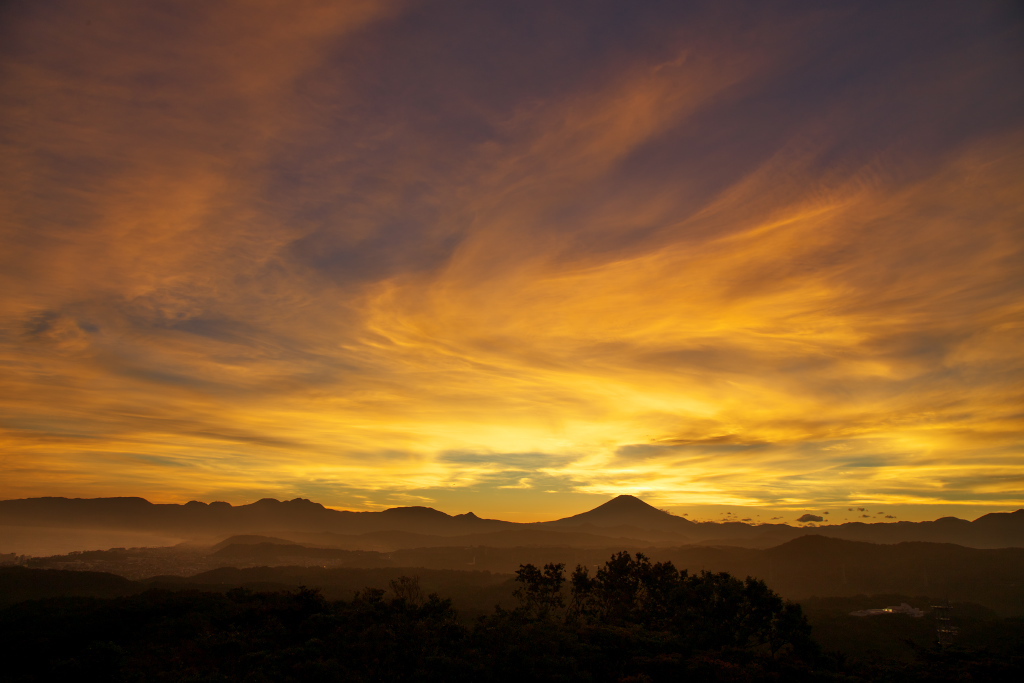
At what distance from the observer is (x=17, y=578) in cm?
14300

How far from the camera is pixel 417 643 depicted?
37.2 meters

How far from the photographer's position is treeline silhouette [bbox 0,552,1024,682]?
2925 centimetres

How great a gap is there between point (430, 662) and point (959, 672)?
95.5 ft

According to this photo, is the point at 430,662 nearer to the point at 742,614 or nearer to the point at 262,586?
the point at 742,614

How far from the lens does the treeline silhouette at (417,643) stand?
96.0ft

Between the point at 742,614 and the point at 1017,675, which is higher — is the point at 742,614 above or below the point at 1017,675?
below

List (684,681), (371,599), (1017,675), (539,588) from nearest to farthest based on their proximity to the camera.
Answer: (1017,675)
(684,681)
(371,599)
(539,588)

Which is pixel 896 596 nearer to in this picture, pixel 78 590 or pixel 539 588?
pixel 539 588

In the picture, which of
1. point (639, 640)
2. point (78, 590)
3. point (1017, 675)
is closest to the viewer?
point (1017, 675)

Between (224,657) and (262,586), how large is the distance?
448ft

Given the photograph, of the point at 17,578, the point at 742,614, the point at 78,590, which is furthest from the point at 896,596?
the point at 17,578

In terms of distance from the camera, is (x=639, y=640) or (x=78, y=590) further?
(x=78, y=590)

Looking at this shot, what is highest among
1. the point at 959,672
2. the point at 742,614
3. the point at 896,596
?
the point at 959,672

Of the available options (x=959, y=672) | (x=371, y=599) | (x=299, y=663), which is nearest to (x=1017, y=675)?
(x=959, y=672)
